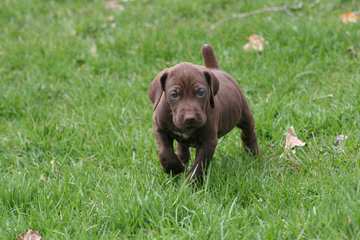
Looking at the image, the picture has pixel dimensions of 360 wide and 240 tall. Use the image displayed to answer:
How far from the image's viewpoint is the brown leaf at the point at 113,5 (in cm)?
945

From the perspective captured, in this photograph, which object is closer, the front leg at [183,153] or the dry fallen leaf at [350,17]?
the front leg at [183,153]

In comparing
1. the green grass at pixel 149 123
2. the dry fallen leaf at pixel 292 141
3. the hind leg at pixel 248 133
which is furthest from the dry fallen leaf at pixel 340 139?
the hind leg at pixel 248 133

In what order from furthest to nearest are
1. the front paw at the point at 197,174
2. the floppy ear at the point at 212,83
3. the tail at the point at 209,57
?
the tail at the point at 209,57
the front paw at the point at 197,174
the floppy ear at the point at 212,83

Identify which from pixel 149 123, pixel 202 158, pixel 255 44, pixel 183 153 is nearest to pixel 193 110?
pixel 202 158

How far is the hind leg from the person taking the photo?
210 inches

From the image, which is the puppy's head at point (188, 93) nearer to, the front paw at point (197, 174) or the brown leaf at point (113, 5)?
the front paw at point (197, 174)

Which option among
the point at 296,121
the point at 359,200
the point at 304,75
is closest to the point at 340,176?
the point at 359,200

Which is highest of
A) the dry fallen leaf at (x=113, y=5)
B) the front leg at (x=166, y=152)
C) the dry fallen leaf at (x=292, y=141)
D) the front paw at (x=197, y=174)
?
the front leg at (x=166, y=152)

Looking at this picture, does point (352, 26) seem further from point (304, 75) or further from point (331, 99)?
point (331, 99)

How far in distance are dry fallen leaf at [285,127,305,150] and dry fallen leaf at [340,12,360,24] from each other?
102 inches

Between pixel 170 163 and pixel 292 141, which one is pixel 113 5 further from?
pixel 170 163

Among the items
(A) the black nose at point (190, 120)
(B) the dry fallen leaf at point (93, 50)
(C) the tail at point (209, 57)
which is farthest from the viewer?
(B) the dry fallen leaf at point (93, 50)

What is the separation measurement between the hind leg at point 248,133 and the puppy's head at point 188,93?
82 centimetres

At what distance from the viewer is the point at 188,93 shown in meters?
4.44
